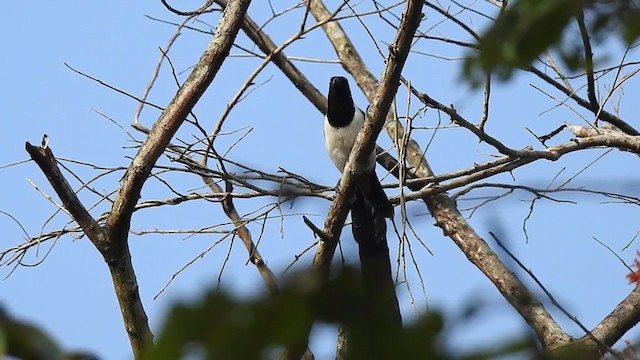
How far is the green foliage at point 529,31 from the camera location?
2.63 ft

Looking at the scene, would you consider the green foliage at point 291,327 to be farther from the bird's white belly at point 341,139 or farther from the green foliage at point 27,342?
the bird's white belly at point 341,139

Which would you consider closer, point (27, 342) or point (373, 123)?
point (27, 342)

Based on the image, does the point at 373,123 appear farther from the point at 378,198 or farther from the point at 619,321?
the point at 619,321

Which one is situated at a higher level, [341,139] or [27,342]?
[341,139]

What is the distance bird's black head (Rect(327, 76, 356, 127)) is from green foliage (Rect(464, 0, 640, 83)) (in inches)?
154

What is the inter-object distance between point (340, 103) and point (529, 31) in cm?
397

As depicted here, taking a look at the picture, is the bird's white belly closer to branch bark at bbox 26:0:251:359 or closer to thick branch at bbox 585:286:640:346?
thick branch at bbox 585:286:640:346

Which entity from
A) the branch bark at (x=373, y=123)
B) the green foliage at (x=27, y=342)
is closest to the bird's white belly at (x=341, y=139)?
the branch bark at (x=373, y=123)

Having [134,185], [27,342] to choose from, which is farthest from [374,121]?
[27,342]

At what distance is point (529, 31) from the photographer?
814mm

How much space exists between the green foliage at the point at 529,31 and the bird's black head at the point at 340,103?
3917 millimetres

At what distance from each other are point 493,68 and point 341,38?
17.1 ft

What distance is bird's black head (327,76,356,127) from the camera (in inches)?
188

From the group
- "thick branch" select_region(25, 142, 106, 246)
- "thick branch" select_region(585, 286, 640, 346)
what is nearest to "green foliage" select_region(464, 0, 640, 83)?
"thick branch" select_region(25, 142, 106, 246)
